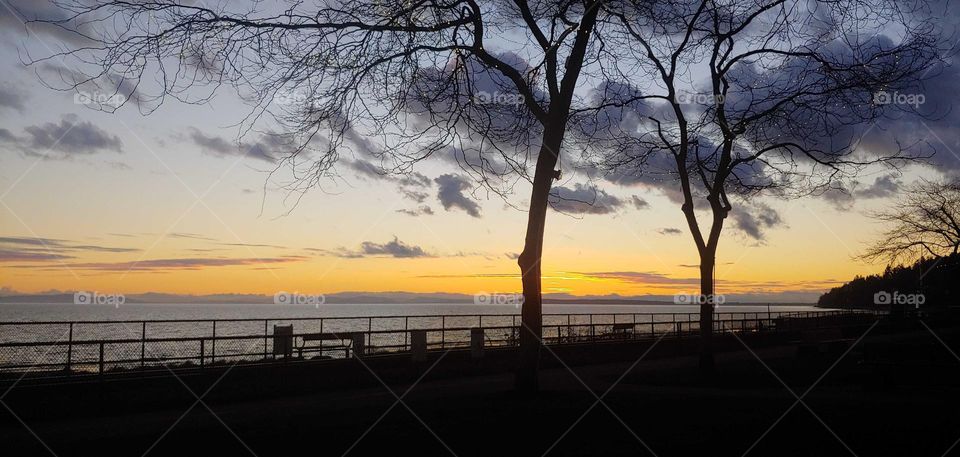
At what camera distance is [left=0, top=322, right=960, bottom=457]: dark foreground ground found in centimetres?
995

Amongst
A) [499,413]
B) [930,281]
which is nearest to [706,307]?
[499,413]

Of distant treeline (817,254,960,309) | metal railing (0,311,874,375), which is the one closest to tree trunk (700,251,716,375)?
metal railing (0,311,874,375)

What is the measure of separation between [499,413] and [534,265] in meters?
3.08

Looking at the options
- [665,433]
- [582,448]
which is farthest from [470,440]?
[665,433]

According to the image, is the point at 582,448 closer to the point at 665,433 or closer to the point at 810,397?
the point at 665,433

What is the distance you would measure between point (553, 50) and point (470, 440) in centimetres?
793

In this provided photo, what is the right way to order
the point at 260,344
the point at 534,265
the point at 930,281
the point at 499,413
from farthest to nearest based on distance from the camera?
the point at 930,281, the point at 260,344, the point at 534,265, the point at 499,413

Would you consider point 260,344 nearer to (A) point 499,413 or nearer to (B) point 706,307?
(B) point 706,307

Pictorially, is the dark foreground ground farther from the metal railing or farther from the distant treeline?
the distant treeline

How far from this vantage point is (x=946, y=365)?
1639 cm

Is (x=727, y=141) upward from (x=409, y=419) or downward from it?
upward

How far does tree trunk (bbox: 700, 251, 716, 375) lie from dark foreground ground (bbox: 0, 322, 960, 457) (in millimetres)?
522

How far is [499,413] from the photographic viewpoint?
41.0ft

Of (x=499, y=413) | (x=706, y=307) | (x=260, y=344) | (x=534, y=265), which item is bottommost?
(x=260, y=344)
